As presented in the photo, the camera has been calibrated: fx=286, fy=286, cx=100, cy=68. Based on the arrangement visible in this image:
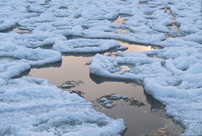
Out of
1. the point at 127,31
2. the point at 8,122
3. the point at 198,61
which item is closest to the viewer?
the point at 8,122

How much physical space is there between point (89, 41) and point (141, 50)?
3.98 ft

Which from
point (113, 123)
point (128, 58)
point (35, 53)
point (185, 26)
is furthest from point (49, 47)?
point (185, 26)

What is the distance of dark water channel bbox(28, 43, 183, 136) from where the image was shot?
329cm

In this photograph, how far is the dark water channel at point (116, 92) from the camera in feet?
10.8

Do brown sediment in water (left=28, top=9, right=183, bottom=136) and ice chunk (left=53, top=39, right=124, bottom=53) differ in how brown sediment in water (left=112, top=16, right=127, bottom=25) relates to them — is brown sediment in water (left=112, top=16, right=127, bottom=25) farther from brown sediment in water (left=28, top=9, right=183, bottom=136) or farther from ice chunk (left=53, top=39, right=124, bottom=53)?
brown sediment in water (left=28, top=9, right=183, bottom=136)

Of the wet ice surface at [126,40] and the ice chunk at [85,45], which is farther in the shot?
the ice chunk at [85,45]

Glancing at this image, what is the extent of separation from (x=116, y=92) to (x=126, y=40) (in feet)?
9.84

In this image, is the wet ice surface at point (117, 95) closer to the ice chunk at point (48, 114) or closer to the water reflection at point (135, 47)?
the ice chunk at point (48, 114)

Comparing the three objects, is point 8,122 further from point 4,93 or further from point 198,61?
point 198,61

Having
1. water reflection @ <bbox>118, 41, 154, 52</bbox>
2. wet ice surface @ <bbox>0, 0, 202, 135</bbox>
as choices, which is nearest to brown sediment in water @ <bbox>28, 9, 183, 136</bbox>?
wet ice surface @ <bbox>0, 0, 202, 135</bbox>

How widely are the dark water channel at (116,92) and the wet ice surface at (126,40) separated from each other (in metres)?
0.13

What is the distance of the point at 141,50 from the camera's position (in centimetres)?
623

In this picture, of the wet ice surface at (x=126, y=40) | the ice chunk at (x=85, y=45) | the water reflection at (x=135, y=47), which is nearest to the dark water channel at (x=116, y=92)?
the wet ice surface at (x=126, y=40)

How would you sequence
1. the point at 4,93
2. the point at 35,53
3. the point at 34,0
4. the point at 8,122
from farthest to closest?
the point at 34,0 < the point at 35,53 < the point at 4,93 < the point at 8,122
